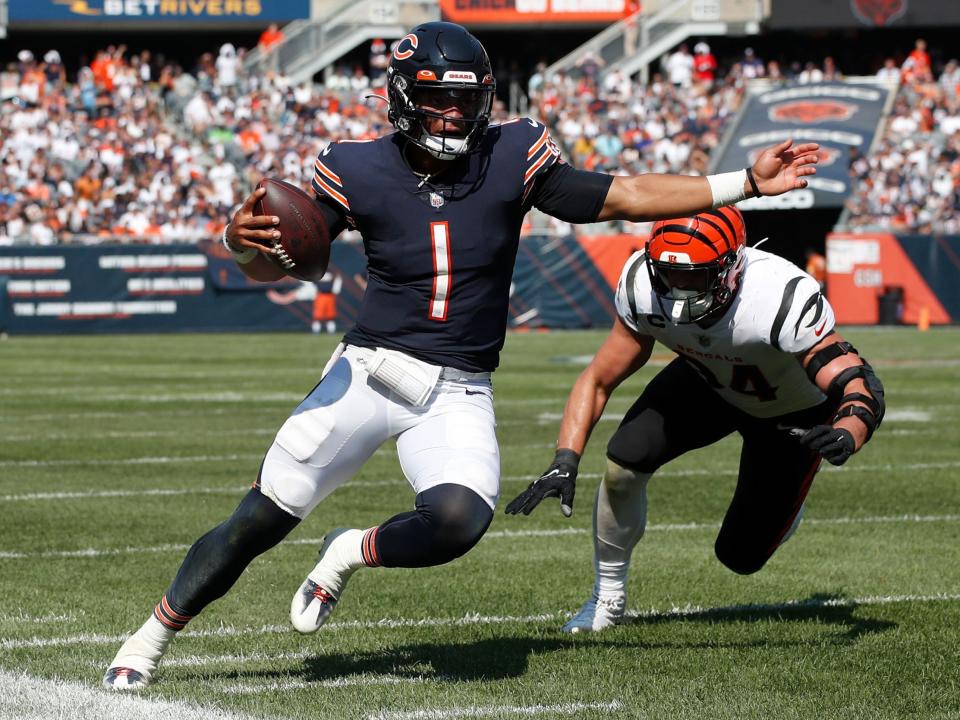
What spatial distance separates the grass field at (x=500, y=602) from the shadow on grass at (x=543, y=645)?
0.5 inches

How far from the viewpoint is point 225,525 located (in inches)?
170

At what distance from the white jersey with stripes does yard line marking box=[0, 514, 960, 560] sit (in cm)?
199

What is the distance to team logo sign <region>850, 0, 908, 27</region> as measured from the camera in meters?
33.5

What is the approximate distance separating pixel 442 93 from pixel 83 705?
73.3 inches

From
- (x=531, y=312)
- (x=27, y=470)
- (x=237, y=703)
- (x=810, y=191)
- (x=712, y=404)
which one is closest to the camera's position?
(x=237, y=703)

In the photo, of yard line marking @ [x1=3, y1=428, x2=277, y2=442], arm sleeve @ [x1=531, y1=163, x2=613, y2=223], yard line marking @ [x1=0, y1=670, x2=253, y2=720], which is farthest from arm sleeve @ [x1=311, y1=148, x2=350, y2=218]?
yard line marking @ [x1=3, y1=428, x2=277, y2=442]

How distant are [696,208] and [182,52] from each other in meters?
31.0

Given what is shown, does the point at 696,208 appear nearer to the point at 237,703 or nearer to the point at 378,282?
the point at 378,282

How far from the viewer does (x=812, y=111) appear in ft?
97.4

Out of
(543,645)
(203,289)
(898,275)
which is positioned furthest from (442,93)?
(898,275)

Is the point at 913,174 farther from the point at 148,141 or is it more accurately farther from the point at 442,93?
the point at 442,93

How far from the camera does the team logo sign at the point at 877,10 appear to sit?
33.5 metres

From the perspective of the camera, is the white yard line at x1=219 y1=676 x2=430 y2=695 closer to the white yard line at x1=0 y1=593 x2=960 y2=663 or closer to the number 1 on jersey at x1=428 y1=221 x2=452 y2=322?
the white yard line at x1=0 y1=593 x2=960 y2=663

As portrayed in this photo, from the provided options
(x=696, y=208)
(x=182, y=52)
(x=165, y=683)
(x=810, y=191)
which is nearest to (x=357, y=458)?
(x=165, y=683)
